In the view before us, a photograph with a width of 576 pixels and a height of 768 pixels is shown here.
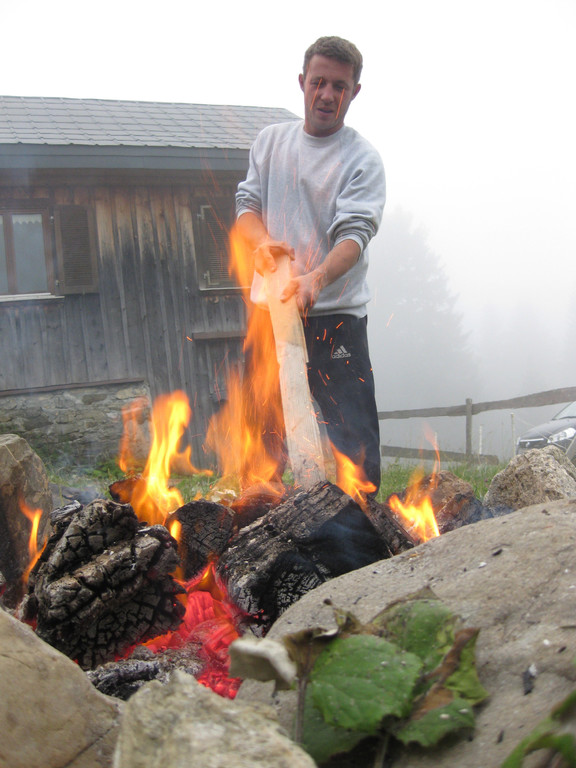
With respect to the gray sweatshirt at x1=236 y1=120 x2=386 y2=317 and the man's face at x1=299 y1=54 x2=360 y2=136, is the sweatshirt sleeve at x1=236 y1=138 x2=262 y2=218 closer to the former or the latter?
the gray sweatshirt at x1=236 y1=120 x2=386 y2=317

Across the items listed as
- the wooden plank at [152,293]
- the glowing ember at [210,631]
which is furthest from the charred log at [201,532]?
the wooden plank at [152,293]

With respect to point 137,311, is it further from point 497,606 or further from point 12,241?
point 497,606

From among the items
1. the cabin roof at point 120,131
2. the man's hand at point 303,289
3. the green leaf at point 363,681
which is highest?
the cabin roof at point 120,131

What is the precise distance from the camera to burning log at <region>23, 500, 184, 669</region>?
1863 millimetres

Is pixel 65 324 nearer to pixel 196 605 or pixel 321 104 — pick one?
pixel 321 104

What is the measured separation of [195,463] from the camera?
26.6 ft

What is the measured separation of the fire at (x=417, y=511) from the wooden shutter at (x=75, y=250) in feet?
20.0

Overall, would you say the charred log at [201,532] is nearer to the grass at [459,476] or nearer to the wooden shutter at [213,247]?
the grass at [459,476]

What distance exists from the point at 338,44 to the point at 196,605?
2.69 metres

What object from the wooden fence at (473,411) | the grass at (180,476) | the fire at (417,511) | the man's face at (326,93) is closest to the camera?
the fire at (417,511)

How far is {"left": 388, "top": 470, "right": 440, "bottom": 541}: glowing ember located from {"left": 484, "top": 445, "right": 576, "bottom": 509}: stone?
337 mm

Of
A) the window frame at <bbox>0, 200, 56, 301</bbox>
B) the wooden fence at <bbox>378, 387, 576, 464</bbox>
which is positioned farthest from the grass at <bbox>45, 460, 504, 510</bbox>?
the window frame at <bbox>0, 200, 56, 301</bbox>

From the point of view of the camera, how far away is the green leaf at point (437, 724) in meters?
0.96

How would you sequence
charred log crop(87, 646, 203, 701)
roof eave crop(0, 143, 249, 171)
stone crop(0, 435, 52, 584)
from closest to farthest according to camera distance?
charred log crop(87, 646, 203, 701)
stone crop(0, 435, 52, 584)
roof eave crop(0, 143, 249, 171)
